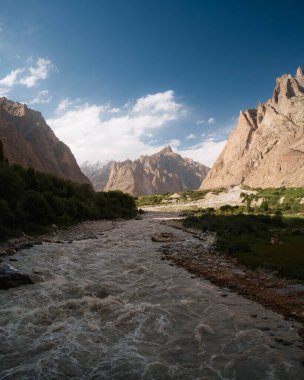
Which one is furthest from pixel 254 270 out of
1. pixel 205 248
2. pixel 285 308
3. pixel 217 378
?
pixel 217 378

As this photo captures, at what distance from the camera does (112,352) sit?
8.31m

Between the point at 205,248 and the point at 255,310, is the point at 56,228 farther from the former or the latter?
the point at 255,310

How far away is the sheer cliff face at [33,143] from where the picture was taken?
137 meters

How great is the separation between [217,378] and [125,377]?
2041 mm

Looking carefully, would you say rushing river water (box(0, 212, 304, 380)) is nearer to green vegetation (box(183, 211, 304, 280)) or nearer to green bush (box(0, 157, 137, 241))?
green vegetation (box(183, 211, 304, 280))

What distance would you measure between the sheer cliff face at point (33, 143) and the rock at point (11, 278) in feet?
406

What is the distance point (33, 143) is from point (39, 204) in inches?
5284

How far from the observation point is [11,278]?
13758 millimetres

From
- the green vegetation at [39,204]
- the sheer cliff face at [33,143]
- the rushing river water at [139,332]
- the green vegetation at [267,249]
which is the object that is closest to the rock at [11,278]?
the rushing river water at [139,332]

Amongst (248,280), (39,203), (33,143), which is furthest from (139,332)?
(33,143)

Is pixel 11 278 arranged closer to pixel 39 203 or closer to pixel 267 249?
pixel 267 249

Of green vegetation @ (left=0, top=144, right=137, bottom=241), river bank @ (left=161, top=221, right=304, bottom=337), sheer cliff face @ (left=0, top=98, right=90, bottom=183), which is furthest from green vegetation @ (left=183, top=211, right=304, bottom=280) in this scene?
sheer cliff face @ (left=0, top=98, right=90, bottom=183)

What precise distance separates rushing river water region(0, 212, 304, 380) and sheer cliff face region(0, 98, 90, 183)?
12680 centimetres

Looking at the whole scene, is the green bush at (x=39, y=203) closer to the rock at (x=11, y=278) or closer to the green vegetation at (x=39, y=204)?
the green vegetation at (x=39, y=204)
